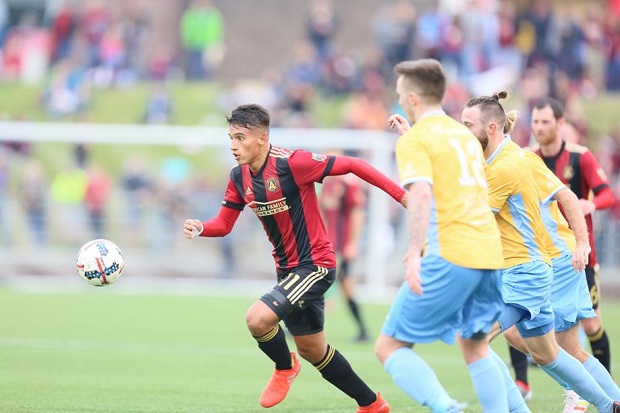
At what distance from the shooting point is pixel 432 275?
5.95 metres

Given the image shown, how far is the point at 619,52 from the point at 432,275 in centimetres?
1883

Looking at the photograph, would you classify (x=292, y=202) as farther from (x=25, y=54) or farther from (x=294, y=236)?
(x=25, y=54)

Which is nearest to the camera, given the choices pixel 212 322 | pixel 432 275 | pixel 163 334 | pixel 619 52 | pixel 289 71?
pixel 432 275

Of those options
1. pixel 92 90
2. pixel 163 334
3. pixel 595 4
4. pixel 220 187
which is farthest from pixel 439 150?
pixel 595 4

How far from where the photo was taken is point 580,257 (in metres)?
7.18

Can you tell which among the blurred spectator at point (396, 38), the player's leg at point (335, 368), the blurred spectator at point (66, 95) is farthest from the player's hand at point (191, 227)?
the blurred spectator at point (66, 95)

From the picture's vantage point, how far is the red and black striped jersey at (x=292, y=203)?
7.50 meters

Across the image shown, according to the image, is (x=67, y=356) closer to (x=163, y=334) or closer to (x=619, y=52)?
(x=163, y=334)

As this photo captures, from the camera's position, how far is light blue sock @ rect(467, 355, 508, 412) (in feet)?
19.9

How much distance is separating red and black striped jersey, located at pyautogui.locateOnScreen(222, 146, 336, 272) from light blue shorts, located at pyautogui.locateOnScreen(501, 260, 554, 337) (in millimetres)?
1334

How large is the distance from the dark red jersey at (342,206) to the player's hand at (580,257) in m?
6.91

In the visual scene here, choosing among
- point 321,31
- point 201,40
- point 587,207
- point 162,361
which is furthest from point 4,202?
point 587,207

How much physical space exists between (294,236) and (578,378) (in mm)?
2228

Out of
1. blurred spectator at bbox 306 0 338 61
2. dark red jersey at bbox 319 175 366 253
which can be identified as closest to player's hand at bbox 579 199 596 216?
dark red jersey at bbox 319 175 366 253
